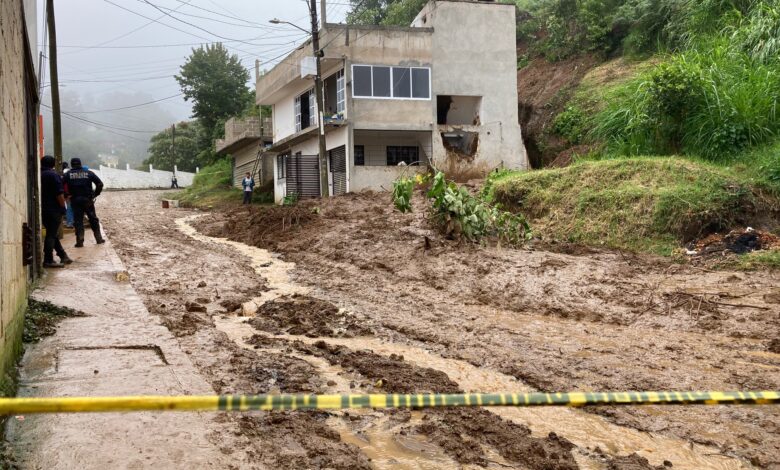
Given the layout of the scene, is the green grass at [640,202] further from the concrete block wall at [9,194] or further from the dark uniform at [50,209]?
the concrete block wall at [9,194]

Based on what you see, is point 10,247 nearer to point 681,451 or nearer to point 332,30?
point 681,451

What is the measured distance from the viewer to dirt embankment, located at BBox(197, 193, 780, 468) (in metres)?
6.11

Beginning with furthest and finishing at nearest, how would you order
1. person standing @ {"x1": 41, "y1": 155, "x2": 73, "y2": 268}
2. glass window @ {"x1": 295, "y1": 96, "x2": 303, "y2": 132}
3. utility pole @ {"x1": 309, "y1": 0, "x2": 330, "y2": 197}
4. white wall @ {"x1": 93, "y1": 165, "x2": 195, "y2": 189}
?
white wall @ {"x1": 93, "y1": 165, "x2": 195, "y2": 189}
glass window @ {"x1": 295, "y1": 96, "x2": 303, "y2": 132}
utility pole @ {"x1": 309, "y1": 0, "x2": 330, "y2": 197}
person standing @ {"x1": 41, "y1": 155, "x2": 73, "y2": 268}

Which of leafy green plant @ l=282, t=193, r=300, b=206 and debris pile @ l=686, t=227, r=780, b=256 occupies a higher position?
leafy green plant @ l=282, t=193, r=300, b=206

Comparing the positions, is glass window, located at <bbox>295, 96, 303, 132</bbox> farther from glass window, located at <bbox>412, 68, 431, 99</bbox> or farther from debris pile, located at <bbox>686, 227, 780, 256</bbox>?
debris pile, located at <bbox>686, 227, 780, 256</bbox>

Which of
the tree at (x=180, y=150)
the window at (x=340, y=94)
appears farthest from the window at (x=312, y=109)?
the tree at (x=180, y=150)

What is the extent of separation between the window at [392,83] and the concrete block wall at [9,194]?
18.3 m

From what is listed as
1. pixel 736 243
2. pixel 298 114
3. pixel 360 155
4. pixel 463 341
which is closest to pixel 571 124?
pixel 360 155

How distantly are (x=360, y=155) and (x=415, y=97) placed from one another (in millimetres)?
3347

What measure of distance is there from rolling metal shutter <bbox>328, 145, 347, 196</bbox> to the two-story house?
1.5 inches

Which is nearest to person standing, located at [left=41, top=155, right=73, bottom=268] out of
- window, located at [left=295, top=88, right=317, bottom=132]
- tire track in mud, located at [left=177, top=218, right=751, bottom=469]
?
tire track in mud, located at [left=177, top=218, right=751, bottom=469]

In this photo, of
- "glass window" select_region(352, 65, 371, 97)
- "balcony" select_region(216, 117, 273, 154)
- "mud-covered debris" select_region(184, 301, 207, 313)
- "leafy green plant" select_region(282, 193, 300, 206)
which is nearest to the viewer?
"mud-covered debris" select_region(184, 301, 207, 313)

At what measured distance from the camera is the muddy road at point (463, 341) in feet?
15.3

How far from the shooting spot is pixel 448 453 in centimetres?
454
